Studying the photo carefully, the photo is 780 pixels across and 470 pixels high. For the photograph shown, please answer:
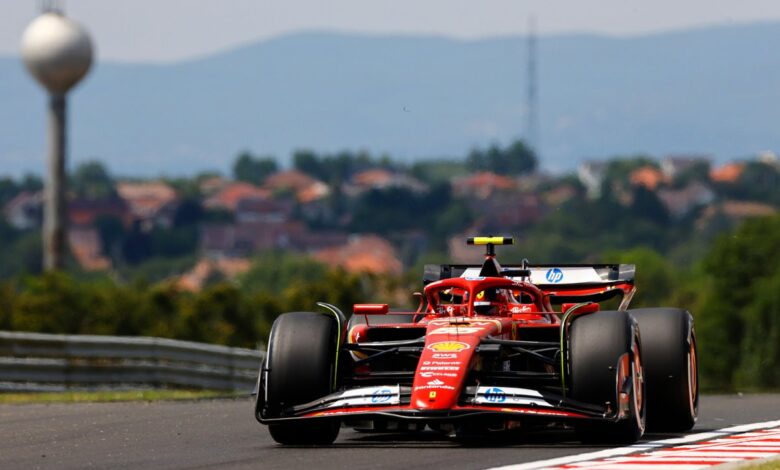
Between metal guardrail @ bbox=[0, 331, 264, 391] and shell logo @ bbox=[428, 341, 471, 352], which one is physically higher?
shell logo @ bbox=[428, 341, 471, 352]

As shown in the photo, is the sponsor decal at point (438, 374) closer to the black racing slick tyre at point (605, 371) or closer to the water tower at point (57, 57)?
the black racing slick tyre at point (605, 371)

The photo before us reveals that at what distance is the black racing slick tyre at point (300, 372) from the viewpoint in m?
14.5

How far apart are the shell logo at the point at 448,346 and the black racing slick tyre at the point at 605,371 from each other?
0.75 meters

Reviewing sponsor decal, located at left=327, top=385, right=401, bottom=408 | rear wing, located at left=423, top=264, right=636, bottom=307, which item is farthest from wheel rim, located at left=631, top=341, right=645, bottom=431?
rear wing, located at left=423, top=264, right=636, bottom=307

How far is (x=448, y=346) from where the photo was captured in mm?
14180

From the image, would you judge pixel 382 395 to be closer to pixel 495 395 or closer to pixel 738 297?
pixel 495 395

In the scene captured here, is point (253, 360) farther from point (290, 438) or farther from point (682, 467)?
point (682, 467)

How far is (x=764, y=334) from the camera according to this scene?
326 feet

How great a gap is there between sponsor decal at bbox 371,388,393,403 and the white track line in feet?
4.88

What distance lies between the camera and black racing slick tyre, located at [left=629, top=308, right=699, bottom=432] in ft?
51.7

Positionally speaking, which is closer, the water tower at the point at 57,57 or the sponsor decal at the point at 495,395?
the sponsor decal at the point at 495,395

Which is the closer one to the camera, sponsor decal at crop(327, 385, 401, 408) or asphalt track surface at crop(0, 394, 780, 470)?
asphalt track surface at crop(0, 394, 780, 470)

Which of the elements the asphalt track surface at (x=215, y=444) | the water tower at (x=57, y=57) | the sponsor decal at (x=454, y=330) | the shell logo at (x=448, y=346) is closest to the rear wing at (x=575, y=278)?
the asphalt track surface at (x=215, y=444)

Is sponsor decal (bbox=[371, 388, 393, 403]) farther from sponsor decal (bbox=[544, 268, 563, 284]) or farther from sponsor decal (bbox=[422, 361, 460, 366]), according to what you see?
sponsor decal (bbox=[544, 268, 563, 284])
